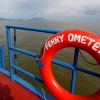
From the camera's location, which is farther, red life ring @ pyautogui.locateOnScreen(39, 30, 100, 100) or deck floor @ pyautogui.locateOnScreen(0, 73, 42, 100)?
deck floor @ pyautogui.locateOnScreen(0, 73, 42, 100)

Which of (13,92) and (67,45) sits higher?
(67,45)

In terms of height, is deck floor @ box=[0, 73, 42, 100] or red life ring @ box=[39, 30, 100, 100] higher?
red life ring @ box=[39, 30, 100, 100]

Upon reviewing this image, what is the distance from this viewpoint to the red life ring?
1.25m

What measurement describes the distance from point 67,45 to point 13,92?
1092 mm

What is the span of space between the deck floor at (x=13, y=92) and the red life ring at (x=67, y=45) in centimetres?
41

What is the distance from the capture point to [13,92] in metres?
1.93

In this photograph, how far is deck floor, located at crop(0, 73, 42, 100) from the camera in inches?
72.1

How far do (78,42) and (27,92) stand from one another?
1.08m

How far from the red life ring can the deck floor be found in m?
0.41

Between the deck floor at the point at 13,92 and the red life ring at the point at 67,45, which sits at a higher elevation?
the red life ring at the point at 67,45

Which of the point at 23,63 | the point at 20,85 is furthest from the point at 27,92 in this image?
the point at 23,63

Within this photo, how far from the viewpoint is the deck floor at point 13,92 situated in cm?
183

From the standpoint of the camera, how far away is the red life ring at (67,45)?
1.25 metres

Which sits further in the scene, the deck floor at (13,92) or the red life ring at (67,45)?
the deck floor at (13,92)
